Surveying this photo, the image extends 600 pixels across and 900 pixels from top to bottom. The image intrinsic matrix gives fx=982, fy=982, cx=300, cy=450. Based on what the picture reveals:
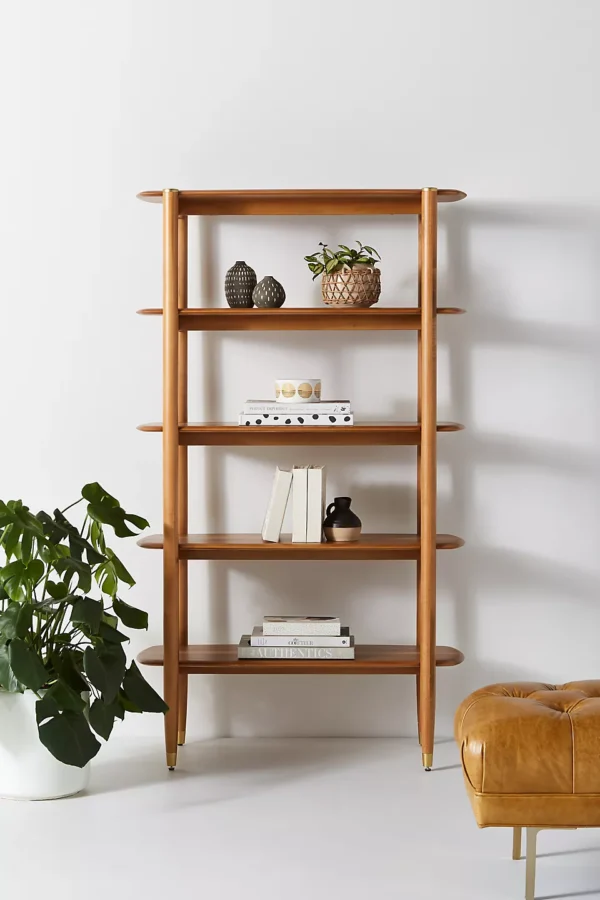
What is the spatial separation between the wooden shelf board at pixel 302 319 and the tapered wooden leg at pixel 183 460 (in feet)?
0.65

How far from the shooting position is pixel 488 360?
3.44m

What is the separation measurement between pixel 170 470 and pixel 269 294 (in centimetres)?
65

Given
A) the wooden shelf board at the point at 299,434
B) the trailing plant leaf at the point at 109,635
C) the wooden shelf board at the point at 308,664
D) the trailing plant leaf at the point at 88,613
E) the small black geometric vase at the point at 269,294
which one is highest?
the small black geometric vase at the point at 269,294

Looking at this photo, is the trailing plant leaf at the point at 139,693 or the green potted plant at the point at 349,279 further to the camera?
the green potted plant at the point at 349,279

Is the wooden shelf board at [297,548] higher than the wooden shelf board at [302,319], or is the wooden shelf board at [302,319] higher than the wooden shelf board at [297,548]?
the wooden shelf board at [302,319]

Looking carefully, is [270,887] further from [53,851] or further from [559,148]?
[559,148]

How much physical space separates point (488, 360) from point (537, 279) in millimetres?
328

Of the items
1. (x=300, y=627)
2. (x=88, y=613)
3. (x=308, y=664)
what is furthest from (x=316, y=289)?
(x=88, y=613)

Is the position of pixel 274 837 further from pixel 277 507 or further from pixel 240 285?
pixel 240 285

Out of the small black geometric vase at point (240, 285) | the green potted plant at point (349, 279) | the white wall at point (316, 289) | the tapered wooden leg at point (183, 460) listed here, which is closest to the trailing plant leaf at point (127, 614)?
the tapered wooden leg at point (183, 460)

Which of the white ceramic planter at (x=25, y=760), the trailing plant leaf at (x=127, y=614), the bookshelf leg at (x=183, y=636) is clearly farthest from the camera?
the bookshelf leg at (x=183, y=636)

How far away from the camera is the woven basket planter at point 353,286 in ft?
10.2

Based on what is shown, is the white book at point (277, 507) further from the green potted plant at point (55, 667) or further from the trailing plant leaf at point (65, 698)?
the trailing plant leaf at point (65, 698)

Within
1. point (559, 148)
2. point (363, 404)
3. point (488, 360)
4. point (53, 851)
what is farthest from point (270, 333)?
point (53, 851)
